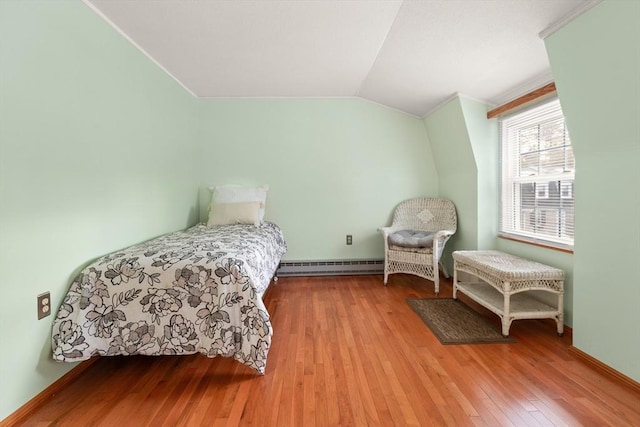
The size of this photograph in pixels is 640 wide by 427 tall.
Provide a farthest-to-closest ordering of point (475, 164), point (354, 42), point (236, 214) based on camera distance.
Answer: point (236, 214) → point (475, 164) → point (354, 42)

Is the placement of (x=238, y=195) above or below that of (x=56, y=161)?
below

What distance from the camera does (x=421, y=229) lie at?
329 centimetres

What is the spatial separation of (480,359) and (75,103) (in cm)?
280

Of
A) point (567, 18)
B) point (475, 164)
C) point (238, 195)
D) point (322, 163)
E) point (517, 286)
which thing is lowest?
point (517, 286)

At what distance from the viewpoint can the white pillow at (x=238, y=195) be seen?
3.05 m

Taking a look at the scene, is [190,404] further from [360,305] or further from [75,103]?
[75,103]

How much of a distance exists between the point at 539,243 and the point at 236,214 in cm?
274

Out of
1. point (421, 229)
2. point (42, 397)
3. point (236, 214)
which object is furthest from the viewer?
point (421, 229)

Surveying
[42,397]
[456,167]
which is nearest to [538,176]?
[456,167]


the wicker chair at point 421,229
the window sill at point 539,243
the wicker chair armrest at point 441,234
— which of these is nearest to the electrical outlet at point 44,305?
the wicker chair at point 421,229

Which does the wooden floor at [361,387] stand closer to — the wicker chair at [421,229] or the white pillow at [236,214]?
the wicker chair at [421,229]

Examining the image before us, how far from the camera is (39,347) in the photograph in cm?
133

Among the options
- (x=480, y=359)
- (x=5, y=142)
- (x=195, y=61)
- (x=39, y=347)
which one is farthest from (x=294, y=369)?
(x=195, y=61)

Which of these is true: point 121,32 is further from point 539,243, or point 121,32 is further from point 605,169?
point 539,243
